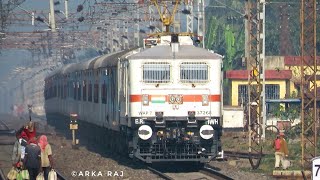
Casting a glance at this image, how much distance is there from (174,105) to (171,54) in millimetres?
1512

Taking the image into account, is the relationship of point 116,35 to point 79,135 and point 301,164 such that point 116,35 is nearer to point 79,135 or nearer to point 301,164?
point 79,135

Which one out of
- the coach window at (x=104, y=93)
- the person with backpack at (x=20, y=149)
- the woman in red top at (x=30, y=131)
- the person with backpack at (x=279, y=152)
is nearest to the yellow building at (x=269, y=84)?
the coach window at (x=104, y=93)

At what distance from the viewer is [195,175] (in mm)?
27391

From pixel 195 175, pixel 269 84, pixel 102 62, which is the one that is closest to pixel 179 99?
pixel 195 175

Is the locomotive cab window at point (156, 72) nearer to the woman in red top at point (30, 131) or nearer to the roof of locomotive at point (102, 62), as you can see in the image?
the roof of locomotive at point (102, 62)

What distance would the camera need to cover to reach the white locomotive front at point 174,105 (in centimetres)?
2784

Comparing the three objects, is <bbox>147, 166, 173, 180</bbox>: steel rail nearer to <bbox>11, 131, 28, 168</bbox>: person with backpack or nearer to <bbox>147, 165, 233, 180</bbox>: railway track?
<bbox>147, 165, 233, 180</bbox>: railway track

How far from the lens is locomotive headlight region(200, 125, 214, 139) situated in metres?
27.8

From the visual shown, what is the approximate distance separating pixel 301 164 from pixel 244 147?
12909mm

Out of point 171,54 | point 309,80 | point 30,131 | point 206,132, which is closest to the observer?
point 30,131

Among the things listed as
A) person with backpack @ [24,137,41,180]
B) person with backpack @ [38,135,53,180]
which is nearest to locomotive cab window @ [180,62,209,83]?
person with backpack @ [38,135,53,180]

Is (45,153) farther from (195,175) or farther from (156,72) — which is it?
(156,72)

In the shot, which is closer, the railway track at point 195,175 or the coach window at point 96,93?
the railway track at point 195,175

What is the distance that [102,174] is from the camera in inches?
A: 1106
